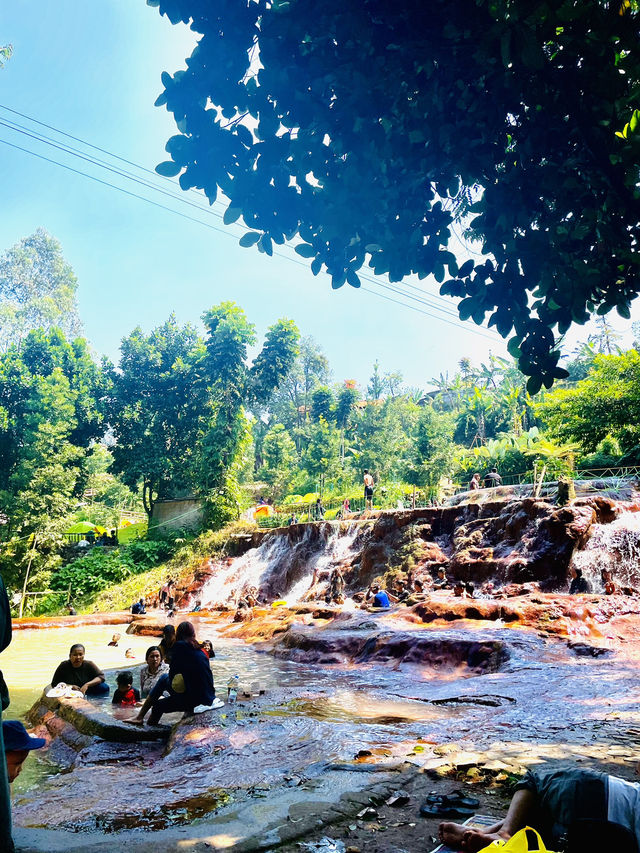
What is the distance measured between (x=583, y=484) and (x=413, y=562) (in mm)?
7564

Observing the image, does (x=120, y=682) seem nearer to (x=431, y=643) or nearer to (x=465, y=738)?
(x=465, y=738)

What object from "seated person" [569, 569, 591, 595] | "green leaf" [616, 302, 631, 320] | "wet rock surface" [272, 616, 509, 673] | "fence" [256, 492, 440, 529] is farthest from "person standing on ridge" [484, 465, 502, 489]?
"green leaf" [616, 302, 631, 320]

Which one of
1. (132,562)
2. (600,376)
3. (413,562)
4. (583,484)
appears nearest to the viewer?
(413,562)

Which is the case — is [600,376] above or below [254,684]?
above

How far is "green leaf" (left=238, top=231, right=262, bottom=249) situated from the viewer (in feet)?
12.3

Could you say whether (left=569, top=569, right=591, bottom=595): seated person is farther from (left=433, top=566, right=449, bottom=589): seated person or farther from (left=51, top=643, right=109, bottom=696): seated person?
(left=51, top=643, right=109, bottom=696): seated person

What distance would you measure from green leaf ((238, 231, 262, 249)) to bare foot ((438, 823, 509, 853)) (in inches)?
137

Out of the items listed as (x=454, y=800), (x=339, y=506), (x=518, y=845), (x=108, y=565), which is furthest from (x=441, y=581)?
(x=108, y=565)

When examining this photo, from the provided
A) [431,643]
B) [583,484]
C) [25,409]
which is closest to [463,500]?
[583,484]

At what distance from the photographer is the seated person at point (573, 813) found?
2.33 metres

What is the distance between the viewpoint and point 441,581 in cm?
1700

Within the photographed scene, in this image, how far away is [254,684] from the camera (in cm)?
964

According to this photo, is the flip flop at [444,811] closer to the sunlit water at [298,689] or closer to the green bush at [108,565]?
the sunlit water at [298,689]

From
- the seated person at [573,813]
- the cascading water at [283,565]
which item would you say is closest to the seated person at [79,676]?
the seated person at [573,813]
